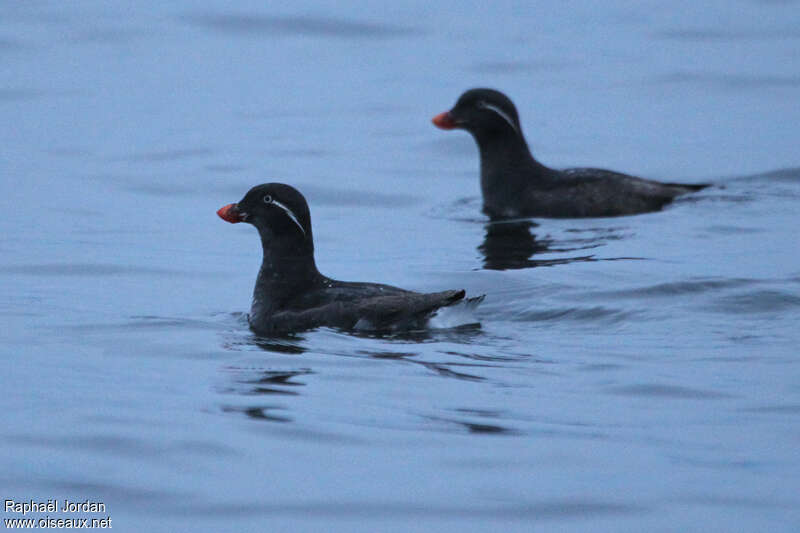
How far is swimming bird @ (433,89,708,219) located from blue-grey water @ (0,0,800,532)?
0.33 m

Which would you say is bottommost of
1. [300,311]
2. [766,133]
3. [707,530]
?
Result: [707,530]

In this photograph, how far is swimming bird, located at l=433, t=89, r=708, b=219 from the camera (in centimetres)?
1541

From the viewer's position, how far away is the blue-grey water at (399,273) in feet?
25.2

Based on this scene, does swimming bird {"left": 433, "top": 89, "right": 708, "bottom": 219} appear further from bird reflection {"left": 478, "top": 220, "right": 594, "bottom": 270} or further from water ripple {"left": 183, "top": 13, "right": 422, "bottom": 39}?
water ripple {"left": 183, "top": 13, "right": 422, "bottom": 39}

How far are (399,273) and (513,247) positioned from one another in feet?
4.47

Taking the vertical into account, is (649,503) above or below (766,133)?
below

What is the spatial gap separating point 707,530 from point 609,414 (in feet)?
5.57

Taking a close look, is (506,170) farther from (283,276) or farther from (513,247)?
(283,276)

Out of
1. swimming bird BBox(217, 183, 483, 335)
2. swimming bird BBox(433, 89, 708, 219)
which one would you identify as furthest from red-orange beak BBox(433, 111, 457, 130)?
swimming bird BBox(217, 183, 483, 335)

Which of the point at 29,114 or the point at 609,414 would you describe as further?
the point at 29,114

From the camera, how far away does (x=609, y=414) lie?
339 inches

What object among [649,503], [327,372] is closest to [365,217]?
[327,372]

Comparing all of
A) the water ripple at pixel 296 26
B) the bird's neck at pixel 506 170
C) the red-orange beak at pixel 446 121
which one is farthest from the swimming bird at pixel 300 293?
the water ripple at pixel 296 26

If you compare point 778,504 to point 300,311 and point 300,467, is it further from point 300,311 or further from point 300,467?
point 300,311
